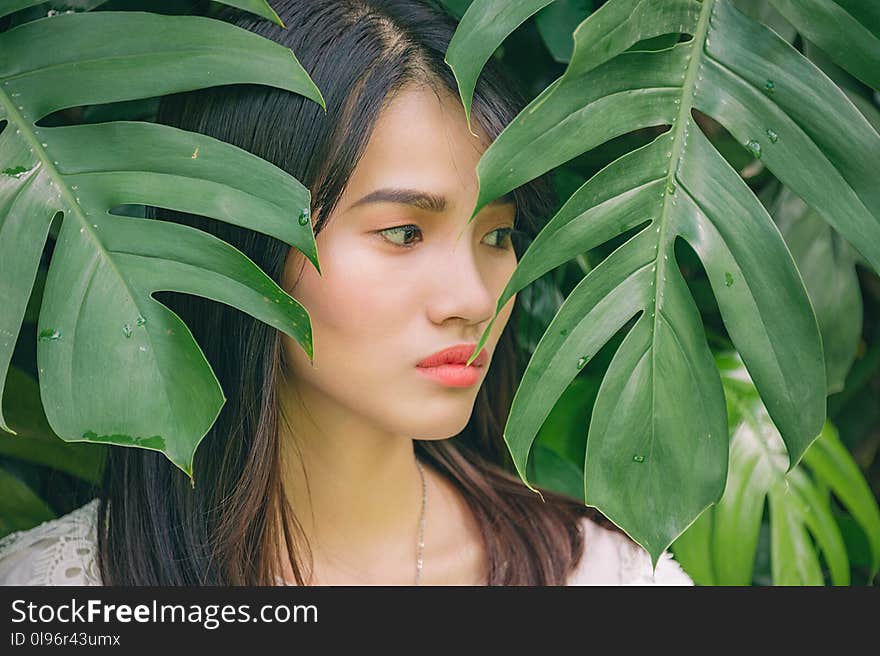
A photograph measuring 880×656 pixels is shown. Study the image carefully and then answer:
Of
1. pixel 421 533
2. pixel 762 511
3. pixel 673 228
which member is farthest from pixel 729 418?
pixel 673 228

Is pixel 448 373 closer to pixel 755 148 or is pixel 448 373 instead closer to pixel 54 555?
pixel 755 148

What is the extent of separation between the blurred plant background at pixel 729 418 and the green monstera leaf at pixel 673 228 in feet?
1.20

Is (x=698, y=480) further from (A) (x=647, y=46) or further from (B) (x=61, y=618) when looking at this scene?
(B) (x=61, y=618)

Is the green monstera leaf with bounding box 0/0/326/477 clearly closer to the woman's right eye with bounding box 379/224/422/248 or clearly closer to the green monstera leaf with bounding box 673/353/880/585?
the woman's right eye with bounding box 379/224/422/248

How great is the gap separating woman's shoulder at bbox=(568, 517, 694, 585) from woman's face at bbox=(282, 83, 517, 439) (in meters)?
0.48

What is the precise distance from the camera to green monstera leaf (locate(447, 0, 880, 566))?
2.73 feet

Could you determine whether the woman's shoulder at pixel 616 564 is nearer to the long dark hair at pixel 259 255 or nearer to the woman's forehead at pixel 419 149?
the long dark hair at pixel 259 255

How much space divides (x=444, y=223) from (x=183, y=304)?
1.05 ft

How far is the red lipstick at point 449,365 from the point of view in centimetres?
100

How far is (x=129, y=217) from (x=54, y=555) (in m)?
0.54

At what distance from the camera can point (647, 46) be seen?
90cm

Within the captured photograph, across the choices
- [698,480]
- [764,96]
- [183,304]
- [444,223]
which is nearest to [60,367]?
[183,304]

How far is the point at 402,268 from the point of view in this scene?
0.97 m

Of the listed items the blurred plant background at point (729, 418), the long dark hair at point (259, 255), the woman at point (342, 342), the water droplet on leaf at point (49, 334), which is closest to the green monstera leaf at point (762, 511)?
the blurred plant background at point (729, 418)
